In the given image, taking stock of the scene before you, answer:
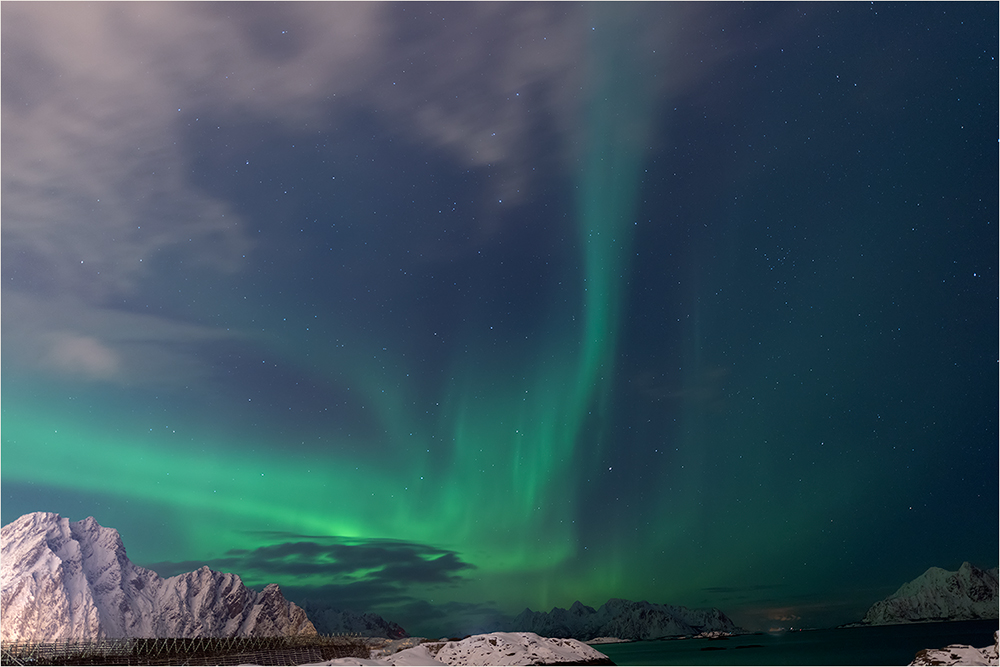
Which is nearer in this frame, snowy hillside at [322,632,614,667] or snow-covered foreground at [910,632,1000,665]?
snow-covered foreground at [910,632,1000,665]

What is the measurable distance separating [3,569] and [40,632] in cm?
Answer: 1895

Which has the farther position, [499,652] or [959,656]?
[499,652]

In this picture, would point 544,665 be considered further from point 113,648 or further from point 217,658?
point 113,648

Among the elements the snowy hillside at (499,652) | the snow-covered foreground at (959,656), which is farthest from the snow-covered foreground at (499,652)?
the snow-covered foreground at (959,656)

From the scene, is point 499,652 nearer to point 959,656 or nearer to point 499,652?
point 499,652

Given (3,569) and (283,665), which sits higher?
(3,569)

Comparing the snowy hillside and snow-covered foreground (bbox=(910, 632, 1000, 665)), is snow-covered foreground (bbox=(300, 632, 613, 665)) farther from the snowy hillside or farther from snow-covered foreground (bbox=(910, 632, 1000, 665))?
snow-covered foreground (bbox=(910, 632, 1000, 665))

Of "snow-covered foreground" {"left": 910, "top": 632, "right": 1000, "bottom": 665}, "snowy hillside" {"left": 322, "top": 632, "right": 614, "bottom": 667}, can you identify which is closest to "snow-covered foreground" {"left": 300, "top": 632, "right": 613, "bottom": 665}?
"snowy hillside" {"left": 322, "top": 632, "right": 614, "bottom": 667}

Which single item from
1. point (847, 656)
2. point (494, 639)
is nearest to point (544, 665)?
point (494, 639)

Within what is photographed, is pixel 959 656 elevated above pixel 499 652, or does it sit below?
below

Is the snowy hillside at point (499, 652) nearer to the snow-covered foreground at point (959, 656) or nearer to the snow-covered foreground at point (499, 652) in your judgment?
the snow-covered foreground at point (499, 652)

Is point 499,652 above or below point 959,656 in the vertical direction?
above

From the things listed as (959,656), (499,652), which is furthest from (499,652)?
(959,656)

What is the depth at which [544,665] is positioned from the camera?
98.9 m
